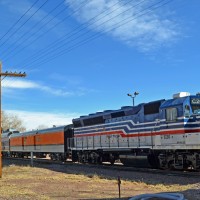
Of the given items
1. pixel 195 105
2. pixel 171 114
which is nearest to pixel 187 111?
pixel 195 105

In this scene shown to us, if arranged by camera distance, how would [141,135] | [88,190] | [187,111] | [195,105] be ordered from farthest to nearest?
[141,135]
[195,105]
[187,111]
[88,190]

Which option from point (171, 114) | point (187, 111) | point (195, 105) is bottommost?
point (171, 114)

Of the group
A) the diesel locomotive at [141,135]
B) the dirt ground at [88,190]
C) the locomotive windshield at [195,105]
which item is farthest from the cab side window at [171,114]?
the dirt ground at [88,190]

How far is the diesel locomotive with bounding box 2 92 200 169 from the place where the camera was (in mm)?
20688

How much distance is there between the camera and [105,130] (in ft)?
96.7

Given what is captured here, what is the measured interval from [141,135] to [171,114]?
148 inches

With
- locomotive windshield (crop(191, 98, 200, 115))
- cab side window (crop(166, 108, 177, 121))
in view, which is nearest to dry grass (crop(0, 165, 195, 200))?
cab side window (crop(166, 108, 177, 121))

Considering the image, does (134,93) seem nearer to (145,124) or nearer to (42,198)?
(145,124)

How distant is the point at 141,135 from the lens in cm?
2461

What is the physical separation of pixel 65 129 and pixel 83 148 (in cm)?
528

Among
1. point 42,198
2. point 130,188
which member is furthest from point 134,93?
point 42,198

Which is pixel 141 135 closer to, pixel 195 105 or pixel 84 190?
pixel 195 105

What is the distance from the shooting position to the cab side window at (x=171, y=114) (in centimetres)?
2114

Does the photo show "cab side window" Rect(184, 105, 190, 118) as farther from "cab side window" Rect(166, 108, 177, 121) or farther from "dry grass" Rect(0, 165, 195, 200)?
"dry grass" Rect(0, 165, 195, 200)
